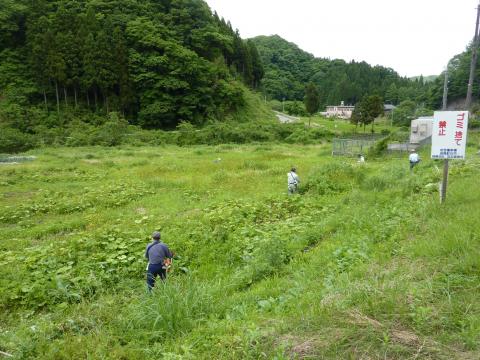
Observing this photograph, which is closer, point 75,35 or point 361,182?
point 361,182

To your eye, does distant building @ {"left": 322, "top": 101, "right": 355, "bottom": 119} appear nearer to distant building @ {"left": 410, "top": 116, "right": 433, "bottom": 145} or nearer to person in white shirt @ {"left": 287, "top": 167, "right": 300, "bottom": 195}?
distant building @ {"left": 410, "top": 116, "right": 433, "bottom": 145}

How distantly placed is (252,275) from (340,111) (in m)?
79.6

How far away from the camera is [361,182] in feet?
42.7

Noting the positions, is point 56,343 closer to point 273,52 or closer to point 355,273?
point 355,273

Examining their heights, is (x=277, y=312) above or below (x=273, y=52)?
below

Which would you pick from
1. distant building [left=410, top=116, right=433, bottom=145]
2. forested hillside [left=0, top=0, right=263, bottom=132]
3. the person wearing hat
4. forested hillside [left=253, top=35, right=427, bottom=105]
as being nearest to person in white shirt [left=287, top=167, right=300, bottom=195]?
the person wearing hat

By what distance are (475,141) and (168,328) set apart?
31.1m

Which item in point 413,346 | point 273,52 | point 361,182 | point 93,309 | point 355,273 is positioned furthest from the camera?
point 273,52

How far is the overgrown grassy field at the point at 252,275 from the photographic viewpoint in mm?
3236

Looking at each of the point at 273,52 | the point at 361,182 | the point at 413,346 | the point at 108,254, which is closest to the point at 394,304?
the point at 413,346

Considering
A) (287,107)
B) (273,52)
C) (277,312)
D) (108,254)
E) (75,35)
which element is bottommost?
(108,254)

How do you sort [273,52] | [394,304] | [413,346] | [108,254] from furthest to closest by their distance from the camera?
[273,52], [108,254], [394,304], [413,346]

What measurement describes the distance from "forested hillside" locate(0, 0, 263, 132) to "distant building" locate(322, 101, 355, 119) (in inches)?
1564

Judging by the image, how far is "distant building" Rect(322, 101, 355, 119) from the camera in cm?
7781
